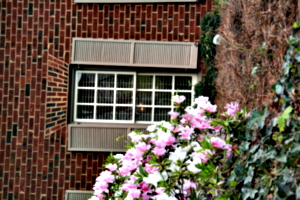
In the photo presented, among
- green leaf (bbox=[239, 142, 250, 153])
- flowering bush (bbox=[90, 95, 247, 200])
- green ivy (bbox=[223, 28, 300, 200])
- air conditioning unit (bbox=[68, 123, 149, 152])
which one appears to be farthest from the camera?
air conditioning unit (bbox=[68, 123, 149, 152])

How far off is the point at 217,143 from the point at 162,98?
183 inches

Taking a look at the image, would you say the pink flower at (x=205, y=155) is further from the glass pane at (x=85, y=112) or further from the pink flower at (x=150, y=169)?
the glass pane at (x=85, y=112)

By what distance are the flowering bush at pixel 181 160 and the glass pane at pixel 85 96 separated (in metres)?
3.94

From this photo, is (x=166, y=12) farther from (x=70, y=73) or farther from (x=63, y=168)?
(x=63, y=168)

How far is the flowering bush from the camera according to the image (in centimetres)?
267

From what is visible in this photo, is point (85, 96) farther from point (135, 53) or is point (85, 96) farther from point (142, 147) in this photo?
point (142, 147)

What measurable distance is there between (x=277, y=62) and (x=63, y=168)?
5.00m

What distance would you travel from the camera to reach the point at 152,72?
23.9ft

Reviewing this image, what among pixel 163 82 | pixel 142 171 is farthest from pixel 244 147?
pixel 163 82

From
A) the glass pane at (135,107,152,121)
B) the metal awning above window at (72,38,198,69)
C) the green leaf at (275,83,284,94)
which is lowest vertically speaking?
the glass pane at (135,107,152,121)

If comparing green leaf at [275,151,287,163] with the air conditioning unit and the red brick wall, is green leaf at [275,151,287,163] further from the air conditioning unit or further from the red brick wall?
the red brick wall

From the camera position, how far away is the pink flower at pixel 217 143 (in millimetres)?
2650

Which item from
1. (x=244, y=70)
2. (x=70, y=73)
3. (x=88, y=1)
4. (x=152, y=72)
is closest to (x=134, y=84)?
(x=152, y=72)

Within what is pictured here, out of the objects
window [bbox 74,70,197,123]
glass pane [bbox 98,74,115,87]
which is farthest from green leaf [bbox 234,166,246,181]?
glass pane [bbox 98,74,115,87]
